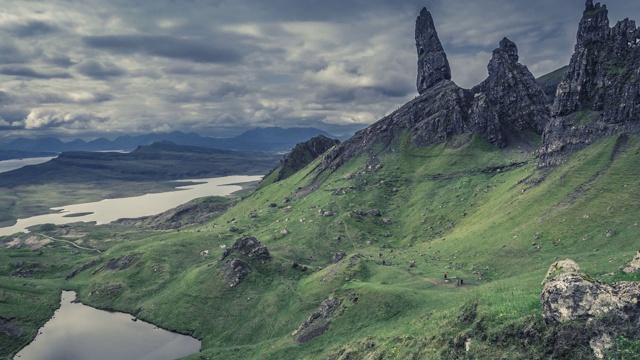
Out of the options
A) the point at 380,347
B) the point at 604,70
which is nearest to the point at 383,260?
the point at 380,347

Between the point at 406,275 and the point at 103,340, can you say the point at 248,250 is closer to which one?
the point at 103,340

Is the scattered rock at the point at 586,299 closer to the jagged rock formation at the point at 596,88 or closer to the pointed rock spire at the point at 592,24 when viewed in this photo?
the jagged rock formation at the point at 596,88

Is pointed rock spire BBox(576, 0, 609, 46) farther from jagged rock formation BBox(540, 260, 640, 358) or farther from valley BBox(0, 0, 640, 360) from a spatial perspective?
jagged rock formation BBox(540, 260, 640, 358)

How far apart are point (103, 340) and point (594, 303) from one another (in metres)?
129

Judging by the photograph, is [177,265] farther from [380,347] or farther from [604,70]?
[604,70]

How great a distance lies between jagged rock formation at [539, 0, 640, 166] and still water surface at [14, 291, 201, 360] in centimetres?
14358

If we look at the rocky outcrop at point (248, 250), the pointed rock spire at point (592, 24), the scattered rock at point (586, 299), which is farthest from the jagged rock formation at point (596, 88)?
the scattered rock at point (586, 299)

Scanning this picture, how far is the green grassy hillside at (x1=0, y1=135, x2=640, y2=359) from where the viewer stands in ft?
152

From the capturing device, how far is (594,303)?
1299 inches

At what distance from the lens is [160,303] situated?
13562cm

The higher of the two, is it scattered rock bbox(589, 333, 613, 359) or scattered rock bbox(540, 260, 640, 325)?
scattered rock bbox(540, 260, 640, 325)

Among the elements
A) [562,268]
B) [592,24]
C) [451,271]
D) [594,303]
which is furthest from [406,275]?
[592,24]

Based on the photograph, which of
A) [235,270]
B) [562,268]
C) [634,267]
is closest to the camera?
[634,267]

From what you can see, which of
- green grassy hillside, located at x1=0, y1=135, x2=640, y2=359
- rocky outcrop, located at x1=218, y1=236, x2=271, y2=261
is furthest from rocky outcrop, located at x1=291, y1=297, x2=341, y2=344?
rocky outcrop, located at x1=218, y1=236, x2=271, y2=261
